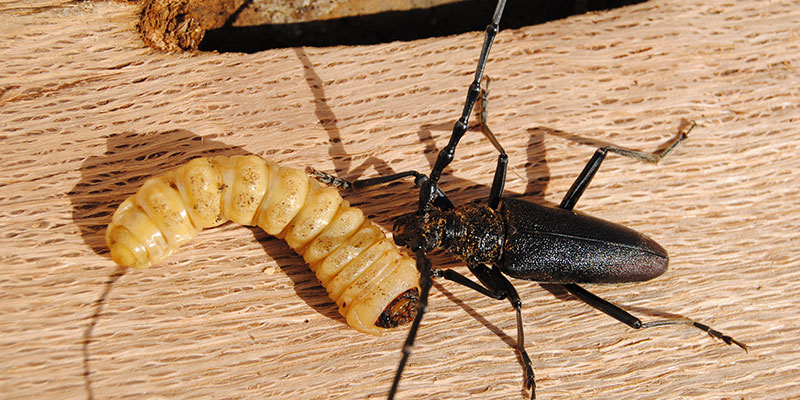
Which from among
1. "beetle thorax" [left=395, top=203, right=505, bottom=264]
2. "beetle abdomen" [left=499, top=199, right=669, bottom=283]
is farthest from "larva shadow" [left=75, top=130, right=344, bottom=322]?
"beetle abdomen" [left=499, top=199, right=669, bottom=283]

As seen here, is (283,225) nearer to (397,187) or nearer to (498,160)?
(397,187)

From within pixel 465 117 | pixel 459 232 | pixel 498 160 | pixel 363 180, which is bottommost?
pixel 459 232

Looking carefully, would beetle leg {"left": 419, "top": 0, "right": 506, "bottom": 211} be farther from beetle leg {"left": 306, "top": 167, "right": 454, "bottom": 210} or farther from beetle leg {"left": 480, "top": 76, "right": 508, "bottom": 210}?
beetle leg {"left": 480, "top": 76, "right": 508, "bottom": 210}

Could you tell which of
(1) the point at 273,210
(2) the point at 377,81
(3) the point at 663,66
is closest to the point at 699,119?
(3) the point at 663,66

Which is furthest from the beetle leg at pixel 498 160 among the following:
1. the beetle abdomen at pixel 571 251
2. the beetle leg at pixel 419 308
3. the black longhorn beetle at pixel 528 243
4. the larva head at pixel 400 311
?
the larva head at pixel 400 311

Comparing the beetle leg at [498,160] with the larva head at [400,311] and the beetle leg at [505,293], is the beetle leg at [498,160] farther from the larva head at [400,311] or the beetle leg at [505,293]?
the larva head at [400,311]

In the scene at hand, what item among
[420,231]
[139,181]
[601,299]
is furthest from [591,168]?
[139,181]
